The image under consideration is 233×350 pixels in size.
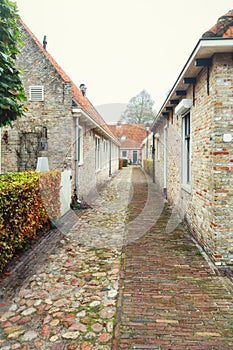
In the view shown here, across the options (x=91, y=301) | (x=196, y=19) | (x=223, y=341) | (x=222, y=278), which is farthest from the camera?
(x=196, y=19)

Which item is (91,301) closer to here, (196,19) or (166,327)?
(166,327)

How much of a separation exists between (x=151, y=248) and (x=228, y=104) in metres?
2.83

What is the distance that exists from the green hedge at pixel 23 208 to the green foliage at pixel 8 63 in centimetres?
122

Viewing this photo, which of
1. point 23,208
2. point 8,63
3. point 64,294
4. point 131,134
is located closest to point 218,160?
point 64,294

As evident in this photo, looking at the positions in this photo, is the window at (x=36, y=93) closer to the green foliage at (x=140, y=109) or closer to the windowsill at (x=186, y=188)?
the windowsill at (x=186, y=188)

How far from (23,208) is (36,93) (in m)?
5.56

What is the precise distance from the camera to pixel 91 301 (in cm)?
327

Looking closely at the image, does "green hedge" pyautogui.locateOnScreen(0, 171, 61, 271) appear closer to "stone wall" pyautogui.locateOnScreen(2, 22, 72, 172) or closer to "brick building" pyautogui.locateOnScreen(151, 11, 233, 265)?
"stone wall" pyautogui.locateOnScreen(2, 22, 72, 172)

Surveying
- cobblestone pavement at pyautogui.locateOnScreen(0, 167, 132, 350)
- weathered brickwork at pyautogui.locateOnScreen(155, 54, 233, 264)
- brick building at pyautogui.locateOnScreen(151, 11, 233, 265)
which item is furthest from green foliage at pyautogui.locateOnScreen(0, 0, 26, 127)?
weathered brickwork at pyautogui.locateOnScreen(155, 54, 233, 264)

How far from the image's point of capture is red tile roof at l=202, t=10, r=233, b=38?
12.9 ft

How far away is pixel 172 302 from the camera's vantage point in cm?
320

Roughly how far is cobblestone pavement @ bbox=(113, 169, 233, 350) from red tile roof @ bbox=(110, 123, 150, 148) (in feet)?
132

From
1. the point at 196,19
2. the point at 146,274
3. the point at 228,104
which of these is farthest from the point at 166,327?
the point at 196,19

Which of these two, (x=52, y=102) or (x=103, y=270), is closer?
(x=103, y=270)
